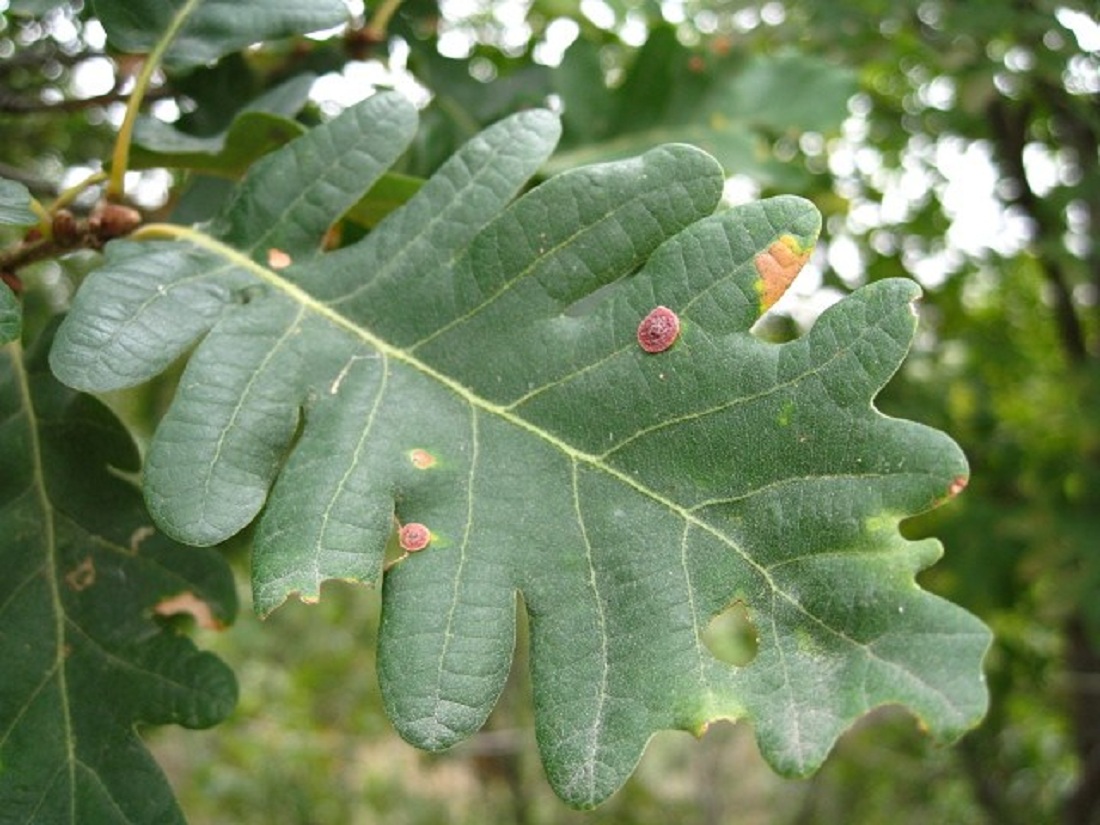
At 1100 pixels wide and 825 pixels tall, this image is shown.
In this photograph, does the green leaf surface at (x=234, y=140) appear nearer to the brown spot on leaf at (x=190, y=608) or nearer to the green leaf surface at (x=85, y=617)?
the green leaf surface at (x=85, y=617)

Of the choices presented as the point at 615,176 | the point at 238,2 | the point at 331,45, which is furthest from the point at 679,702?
the point at 331,45

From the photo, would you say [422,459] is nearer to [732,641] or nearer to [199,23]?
[199,23]

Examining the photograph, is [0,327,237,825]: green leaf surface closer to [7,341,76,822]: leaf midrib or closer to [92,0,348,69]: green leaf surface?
[7,341,76,822]: leaf midrib

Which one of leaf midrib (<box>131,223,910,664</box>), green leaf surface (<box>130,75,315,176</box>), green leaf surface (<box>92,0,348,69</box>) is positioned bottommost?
leaf midrib (<box>131,223,910,664</box>)

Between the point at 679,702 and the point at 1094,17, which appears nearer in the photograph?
the point at 679,702

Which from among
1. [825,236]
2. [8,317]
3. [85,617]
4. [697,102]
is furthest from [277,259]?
[825,236]

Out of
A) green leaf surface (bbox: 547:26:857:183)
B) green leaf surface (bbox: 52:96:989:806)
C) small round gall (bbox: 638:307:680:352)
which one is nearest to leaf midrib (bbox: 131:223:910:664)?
green leaf surface (bbox: 52:96:989:806)

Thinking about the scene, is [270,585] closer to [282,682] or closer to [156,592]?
[156,592]
